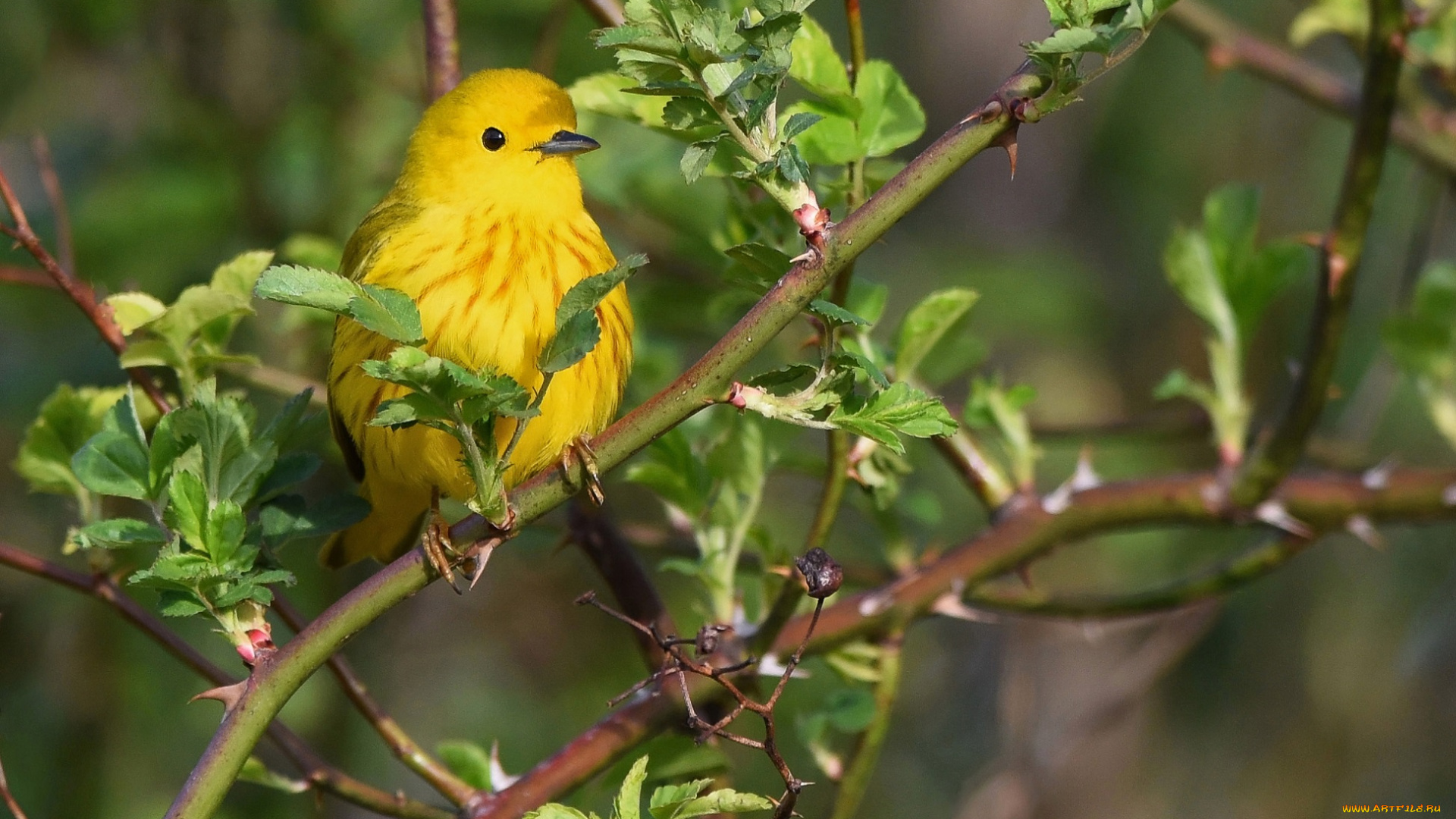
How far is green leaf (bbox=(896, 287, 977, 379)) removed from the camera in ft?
7.34

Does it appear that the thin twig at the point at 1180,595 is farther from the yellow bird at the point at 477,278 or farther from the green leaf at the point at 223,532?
the green leaf at the point at 223,532

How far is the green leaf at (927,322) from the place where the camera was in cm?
224

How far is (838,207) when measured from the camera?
7.79ft

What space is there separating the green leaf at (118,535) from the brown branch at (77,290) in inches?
9.2

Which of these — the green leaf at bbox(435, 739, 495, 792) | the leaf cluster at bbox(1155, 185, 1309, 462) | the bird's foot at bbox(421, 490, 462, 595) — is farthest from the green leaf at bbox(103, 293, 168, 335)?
the leaf cluster at bbox(1155, 185, 1309, 462)

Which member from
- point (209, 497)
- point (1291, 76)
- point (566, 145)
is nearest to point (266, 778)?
point (209, 497)

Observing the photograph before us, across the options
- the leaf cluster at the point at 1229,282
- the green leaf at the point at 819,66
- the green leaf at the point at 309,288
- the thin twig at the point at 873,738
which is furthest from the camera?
the leaf cluster at the point at 1229,282

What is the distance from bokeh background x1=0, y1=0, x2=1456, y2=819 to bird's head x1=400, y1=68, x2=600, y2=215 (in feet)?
0.64

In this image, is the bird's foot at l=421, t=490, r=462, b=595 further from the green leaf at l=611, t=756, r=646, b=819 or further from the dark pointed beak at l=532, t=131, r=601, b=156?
the dark pointed beak at l=532, t=131, r=601, b=156

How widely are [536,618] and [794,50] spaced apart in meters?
3.33

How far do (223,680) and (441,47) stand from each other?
1317mm

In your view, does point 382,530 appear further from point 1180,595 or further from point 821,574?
point 821,574

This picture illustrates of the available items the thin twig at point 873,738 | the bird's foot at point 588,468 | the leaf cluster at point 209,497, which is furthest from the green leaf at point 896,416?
the thin twig at point 873,738

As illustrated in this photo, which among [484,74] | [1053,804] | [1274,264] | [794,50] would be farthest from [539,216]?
[1053,804]
